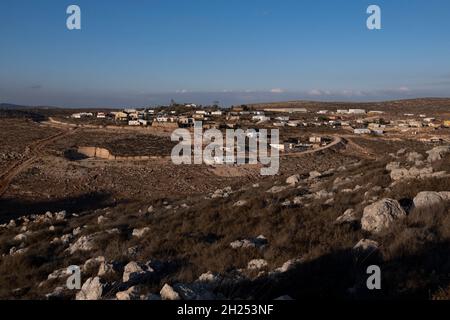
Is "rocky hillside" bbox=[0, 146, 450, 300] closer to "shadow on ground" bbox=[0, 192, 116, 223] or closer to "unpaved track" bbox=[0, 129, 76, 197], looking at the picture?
"shadow on ground" bbox=[0, 192, 116, 223]

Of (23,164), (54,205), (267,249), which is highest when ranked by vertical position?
(267,249)

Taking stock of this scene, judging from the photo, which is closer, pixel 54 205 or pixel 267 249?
pixel 267 249

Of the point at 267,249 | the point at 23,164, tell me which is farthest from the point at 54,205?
the point at 267,249

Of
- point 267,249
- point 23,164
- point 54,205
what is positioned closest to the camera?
point 267,249

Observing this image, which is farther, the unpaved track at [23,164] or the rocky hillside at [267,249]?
the unpaved track at [23,164]

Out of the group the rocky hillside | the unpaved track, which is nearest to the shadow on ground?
the unpaved track

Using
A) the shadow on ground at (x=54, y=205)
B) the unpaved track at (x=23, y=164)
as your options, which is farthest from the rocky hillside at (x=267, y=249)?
the unpaved track at (x=23, y=164)

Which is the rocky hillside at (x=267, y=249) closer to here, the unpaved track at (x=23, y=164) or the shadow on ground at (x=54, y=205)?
the shadow on ground at (x=54, y=205)

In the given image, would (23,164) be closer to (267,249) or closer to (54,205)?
(54,205)
